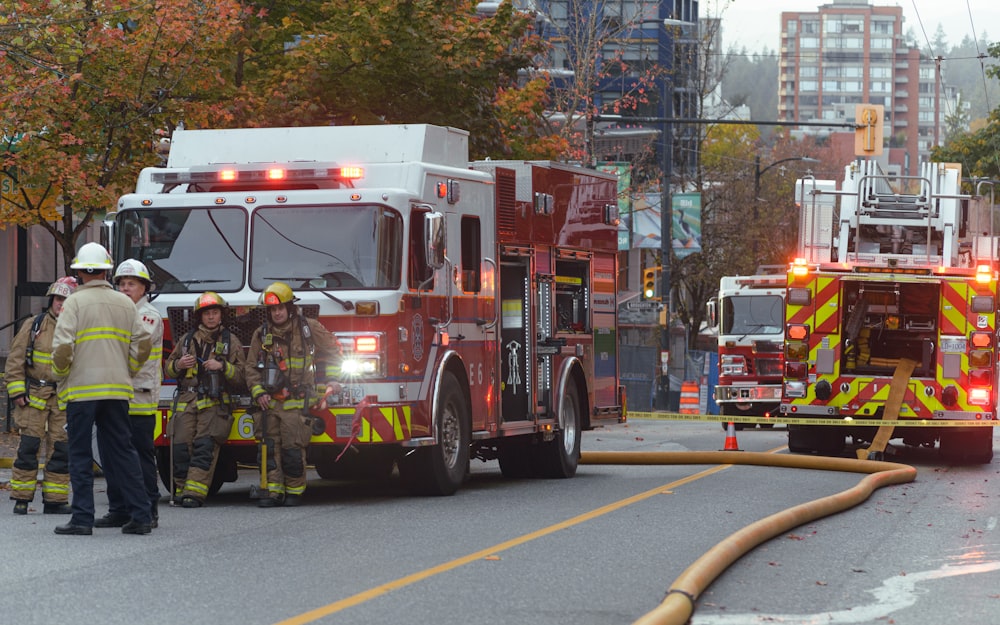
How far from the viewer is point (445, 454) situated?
15188 mm

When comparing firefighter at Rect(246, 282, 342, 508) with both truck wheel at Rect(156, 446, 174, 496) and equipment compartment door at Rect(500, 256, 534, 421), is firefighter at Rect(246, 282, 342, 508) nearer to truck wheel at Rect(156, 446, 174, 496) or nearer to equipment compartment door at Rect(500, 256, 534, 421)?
truck wheel at Rect(156, 446, 174, 496)

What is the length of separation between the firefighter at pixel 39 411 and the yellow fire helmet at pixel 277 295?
1.50 meters

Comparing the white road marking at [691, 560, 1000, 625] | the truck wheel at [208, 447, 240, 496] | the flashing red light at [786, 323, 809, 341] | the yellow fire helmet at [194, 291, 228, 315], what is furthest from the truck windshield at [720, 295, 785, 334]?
the white road marking at [691, 560, 1000, 625]

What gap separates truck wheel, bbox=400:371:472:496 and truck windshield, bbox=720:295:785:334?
1632 centimetres

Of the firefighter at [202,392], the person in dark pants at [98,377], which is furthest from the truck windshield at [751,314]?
the person in dark pants at [98,377]

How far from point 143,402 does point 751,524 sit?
4.43 m

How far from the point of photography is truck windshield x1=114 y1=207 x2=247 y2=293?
14.3 m

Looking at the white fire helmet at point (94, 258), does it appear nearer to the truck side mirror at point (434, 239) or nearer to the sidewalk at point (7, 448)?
the truck side mirror at point (434, 239)

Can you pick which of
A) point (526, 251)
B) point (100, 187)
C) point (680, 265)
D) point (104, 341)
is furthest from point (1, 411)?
point (680, 265)

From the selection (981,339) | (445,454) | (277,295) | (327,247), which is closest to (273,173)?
(327,247)

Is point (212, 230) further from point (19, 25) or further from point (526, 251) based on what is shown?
point (19, 25)

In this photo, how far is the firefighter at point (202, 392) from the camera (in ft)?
45.0

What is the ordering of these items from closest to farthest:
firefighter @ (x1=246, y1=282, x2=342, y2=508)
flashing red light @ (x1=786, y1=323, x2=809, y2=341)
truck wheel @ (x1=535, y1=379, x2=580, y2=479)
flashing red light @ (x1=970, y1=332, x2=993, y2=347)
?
firefighter @ (x1=246, y1=282, x2=342, y2=508)
truck wheel @ (x1=535, y1=379, x2=580, y2=479)
flashing red light @ (x1=970, y1=332, x2=993, y2=347)
flashing red light @ (x1=786, y1=323, x2=809, y2=341)

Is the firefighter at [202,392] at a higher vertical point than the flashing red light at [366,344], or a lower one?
lower
